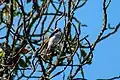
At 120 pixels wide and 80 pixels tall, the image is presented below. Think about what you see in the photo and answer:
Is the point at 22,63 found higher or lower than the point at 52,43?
Answer: lower

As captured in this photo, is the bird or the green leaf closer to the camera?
the bird

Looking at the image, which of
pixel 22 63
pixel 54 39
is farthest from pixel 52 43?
pixel 22 63

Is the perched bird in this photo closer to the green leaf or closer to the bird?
the bird

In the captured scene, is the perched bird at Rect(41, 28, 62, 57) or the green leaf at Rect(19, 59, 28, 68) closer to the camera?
the perched bird at Rect(41, 28, 62, 57)

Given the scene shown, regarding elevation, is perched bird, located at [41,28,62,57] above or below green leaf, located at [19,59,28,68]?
above

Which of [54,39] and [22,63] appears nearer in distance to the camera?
[54,39]

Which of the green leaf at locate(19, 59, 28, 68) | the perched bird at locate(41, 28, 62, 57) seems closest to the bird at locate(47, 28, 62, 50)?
the perched bird at locate(41, 28, 62, 57)

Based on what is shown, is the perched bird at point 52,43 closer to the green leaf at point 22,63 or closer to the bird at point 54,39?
the bird at point 54,39

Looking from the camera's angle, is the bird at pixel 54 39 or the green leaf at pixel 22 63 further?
the green leaf at pixel 22 63

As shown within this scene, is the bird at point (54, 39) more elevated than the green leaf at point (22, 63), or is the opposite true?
the bird at point (54, 39)

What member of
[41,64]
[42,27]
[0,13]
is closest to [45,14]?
[42,27]

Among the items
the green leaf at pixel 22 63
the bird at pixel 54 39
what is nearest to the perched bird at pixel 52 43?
the bird at pixel 54 39

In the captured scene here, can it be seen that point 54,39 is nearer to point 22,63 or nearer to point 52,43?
point 52,43

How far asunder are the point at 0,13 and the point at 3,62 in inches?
22.1
